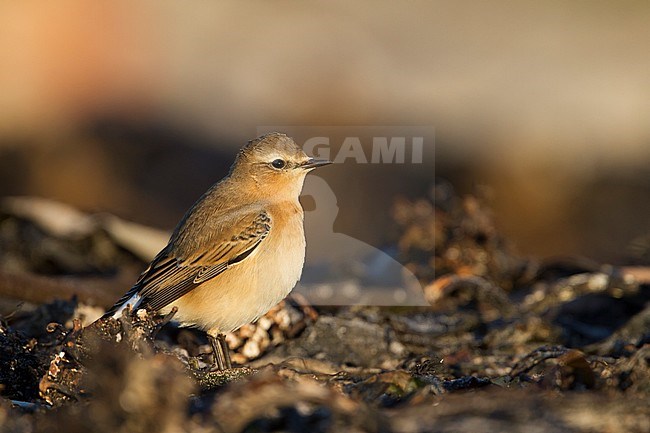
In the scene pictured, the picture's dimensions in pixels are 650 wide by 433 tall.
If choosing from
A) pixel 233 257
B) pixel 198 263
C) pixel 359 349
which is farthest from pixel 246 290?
pixel 359 349

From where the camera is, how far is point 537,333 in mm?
6609

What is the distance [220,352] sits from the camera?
621 cm

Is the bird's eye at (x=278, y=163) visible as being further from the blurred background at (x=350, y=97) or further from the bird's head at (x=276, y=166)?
the blurred background at (x=350, y=97)

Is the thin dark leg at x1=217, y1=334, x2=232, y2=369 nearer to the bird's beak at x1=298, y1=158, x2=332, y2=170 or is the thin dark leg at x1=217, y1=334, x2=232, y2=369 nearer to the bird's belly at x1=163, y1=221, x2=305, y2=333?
the bird's belly at x1=163, y1=221, x2=305, y2=333

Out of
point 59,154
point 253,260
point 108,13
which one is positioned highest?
point 108,13

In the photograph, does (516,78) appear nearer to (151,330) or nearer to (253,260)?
(253,260)

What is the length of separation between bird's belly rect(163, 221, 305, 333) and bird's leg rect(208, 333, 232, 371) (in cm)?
6

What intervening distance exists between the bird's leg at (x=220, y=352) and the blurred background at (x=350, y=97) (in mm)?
7670

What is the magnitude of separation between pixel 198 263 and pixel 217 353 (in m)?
0.71

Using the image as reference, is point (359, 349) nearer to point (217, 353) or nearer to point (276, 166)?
point (217, 353)

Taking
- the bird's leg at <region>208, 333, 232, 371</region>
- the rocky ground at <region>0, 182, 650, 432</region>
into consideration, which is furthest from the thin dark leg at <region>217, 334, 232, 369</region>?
the rocky ground at <region>0, 182, 650, 432</region>

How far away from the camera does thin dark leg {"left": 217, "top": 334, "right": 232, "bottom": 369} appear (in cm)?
607

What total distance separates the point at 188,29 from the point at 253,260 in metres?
16.0

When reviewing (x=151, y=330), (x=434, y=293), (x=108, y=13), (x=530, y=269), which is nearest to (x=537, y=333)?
(x=434, y=293)
